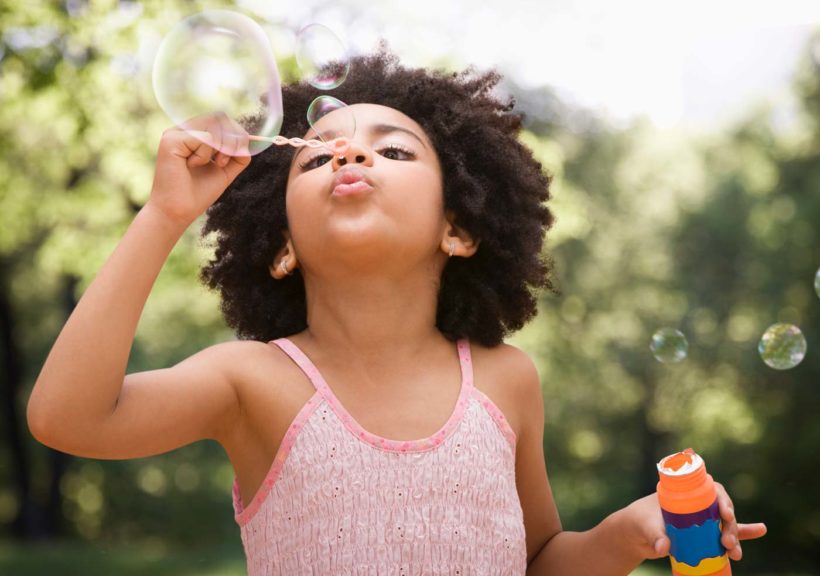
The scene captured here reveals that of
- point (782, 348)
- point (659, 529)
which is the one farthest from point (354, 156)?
point (782, 348)

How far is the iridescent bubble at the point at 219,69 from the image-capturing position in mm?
2016

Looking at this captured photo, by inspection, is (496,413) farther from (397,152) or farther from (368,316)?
(397,152)

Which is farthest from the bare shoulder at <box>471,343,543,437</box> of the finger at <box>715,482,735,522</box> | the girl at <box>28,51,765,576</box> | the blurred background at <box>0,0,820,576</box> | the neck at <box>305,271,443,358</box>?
the blurred background at <box>0,0,820,576</box>

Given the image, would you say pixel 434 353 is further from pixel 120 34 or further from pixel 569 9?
pixel 569 9

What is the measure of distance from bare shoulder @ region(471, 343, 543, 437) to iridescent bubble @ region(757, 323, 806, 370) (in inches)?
69.0

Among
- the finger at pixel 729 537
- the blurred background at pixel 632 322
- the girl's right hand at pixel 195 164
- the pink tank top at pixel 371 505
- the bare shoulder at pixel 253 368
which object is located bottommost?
the blurred background at pixel 632 322

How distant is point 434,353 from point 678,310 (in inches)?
687

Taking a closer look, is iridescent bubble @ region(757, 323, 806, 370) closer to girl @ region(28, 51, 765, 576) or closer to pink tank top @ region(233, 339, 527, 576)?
girl @ region(28, 51, 765, 576)

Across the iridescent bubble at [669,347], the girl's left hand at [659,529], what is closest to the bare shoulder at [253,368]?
the girl's left hand at [659,529]

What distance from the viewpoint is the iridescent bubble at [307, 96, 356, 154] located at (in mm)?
2094

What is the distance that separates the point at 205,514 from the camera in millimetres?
20734

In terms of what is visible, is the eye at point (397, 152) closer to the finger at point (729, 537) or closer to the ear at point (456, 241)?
the ear at point (456, 241)

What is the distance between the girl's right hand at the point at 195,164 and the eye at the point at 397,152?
36cm

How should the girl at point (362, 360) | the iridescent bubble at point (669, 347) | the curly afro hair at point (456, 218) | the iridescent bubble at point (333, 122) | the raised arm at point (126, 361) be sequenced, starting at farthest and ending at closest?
the iridescent bubble at point (669, 347) < the curly afro hair at point (456, 218) < the iridescent bubble at point (333, 122) < the girl at point (362, 360) < the raised arm at point (126, 361)
